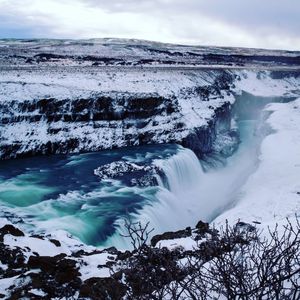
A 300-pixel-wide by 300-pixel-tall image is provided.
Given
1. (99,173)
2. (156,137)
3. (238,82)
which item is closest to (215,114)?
(156,137)

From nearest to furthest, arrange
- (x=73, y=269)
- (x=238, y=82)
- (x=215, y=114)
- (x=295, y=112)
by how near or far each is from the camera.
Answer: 1. (x=73, y=269)
2. (x=215, y=114)
3. (x=295, y=112)
4. (x=238, y=82)

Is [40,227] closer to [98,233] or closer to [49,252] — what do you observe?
[98,233]

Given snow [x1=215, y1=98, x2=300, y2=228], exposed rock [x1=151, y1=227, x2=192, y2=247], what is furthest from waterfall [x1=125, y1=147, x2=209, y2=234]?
exposed rock [x1=151, y1=227, x2=192, y2=247]

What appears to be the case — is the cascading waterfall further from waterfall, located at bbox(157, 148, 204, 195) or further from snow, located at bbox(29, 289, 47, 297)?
snow, located at bbox(29, 289, 47, 297)

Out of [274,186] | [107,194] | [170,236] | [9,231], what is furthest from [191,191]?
[9,231]

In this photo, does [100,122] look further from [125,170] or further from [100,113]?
[125,170]
